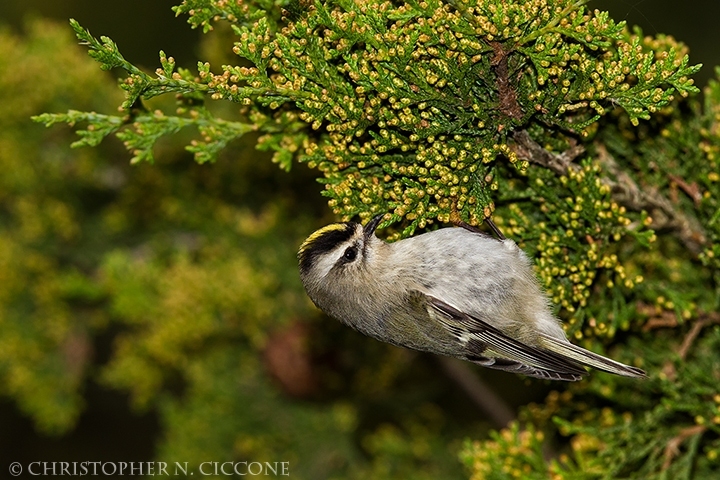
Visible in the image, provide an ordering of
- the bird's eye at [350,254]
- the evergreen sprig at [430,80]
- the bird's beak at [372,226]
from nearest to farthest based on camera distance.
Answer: the evergreen sprig at [430,80] → the bird's beak at [372,226] → the bird's eye at [350,254]

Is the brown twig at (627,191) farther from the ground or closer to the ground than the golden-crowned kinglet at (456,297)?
farther from the ground

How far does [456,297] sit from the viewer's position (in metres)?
3.11

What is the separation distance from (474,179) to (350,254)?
2.27 feet

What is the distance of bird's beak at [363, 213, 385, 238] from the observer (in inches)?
117

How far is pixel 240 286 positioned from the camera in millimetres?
5367

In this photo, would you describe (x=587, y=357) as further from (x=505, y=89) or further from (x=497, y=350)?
(x=505, y=89)

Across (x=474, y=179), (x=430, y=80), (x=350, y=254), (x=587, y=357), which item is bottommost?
(x=350, y=254)

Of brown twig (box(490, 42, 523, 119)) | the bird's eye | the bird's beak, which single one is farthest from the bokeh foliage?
the bird's eye

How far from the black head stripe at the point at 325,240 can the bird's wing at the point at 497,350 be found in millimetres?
395

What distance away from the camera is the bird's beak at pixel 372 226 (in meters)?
2.97

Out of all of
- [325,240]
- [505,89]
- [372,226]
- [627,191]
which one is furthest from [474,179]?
[627,191]

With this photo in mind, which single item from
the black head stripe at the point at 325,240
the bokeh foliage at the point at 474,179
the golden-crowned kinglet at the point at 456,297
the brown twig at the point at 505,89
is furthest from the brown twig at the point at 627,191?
the black head stripe at the point at 325,240

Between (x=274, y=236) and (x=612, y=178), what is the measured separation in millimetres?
3058

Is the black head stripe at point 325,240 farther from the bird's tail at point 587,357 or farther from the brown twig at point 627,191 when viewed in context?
the bird's tail at point 587,357
